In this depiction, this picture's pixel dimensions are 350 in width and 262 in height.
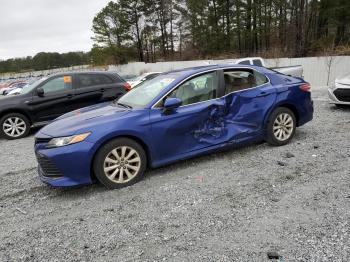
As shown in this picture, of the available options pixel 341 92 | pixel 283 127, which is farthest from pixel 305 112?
pixel 341 92

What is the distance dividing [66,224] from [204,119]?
2.45 meters

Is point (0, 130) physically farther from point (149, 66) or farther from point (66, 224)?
point (149, 66)

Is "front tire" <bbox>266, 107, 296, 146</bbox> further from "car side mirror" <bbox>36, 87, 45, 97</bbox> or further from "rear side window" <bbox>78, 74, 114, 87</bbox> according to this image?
"car side mirror" <bbox>36, 87, 45, 97</bbox>

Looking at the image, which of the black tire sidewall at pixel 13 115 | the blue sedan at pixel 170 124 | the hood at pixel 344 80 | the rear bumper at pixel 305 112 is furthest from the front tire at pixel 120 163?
the hood at pixel 344 80

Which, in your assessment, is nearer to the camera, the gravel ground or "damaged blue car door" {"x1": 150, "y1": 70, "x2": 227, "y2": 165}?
the gravel ground

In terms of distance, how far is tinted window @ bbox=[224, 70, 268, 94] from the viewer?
547 cm

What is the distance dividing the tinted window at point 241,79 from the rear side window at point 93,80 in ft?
16.0

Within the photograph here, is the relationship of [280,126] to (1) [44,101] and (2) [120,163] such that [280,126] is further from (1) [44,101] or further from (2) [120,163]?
(1) [44,101]

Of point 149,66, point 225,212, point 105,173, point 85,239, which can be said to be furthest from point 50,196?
point 149,66

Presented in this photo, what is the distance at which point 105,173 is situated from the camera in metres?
4.47

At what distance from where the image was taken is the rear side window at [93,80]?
9195 mm

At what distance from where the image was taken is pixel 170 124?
480cm

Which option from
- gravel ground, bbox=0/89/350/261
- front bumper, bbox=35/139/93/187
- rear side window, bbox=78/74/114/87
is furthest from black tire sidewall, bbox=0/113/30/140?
front bumper, bbox=35/139/93/187

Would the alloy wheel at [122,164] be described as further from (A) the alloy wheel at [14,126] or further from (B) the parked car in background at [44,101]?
(A) the alloy wheel at [14,126]
